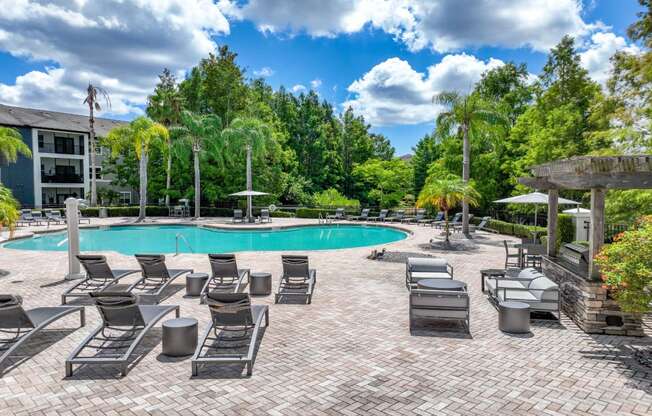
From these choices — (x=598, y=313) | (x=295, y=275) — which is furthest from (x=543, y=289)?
(x=295, y=275)

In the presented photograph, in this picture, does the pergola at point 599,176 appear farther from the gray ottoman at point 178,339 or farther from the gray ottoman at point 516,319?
the gray ottoman at point 178,339

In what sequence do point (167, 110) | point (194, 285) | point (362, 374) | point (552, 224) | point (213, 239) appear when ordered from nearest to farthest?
point (362, 374)
point (194, 285)
point (552, 224)
point (213, 239)
point (167, 110)

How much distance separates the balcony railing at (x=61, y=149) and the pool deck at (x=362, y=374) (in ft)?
→ 133

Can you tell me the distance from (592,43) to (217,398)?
83.2 ft

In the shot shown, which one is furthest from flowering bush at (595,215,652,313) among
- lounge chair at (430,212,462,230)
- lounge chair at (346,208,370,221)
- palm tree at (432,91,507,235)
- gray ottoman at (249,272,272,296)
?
lounge chair at (346,208,370,221)

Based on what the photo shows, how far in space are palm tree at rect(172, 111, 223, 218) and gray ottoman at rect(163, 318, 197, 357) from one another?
26.5 m

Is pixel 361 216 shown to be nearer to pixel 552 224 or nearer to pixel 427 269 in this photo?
pixel 427 269

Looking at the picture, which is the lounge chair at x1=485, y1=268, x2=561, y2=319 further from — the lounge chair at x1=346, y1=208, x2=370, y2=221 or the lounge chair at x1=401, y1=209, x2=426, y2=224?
the lounge chair at x1=346, y1=208, x2=370, y2=221

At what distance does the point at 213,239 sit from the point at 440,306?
17.7 metres

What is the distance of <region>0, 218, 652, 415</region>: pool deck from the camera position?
459 centimetres

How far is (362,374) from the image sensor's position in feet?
17.7

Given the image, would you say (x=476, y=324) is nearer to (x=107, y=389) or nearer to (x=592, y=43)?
(x=107, y=389)

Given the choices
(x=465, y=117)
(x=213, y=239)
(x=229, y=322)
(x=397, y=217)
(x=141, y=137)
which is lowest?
(x=213, y=239)

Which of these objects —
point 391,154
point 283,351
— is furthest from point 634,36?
point 391,154
